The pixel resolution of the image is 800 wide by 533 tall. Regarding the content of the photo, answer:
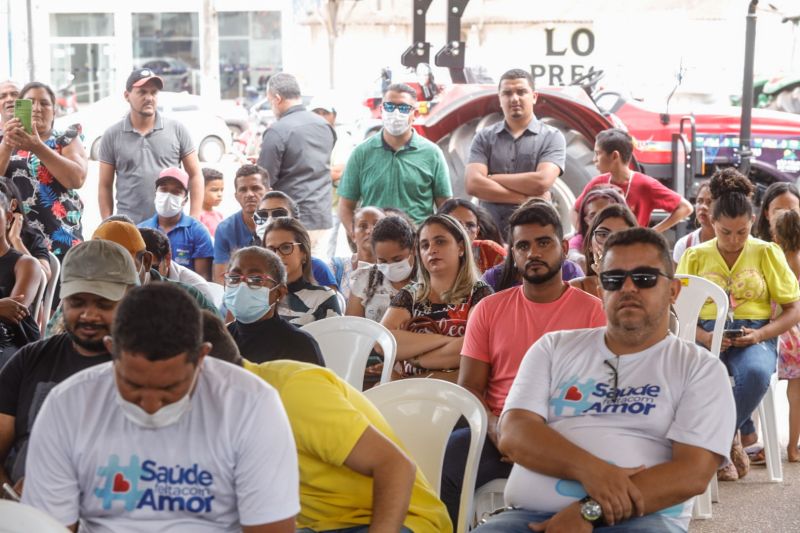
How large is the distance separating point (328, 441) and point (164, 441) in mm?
370

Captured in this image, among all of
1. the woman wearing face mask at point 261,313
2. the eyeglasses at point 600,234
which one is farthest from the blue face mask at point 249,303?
the eyeglasses at point 600,234

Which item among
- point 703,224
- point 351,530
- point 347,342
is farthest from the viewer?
point 703,224

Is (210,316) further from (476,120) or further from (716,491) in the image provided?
(476,120)

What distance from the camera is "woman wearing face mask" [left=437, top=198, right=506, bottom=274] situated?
17.9ft

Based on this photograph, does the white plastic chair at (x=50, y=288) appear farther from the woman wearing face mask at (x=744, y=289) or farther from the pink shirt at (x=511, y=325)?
the woman wearing face mask at (x=744, y=289)

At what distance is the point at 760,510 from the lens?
188 inches

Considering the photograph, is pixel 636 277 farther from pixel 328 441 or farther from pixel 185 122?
pixel 185 122

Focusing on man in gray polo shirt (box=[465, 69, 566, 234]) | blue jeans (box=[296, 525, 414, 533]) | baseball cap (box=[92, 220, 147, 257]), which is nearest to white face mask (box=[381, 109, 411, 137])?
man in gray polo shirt (box=[465, 69, 566, 234])

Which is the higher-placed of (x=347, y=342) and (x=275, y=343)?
(x=275, y=343)

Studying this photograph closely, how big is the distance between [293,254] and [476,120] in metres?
4.31

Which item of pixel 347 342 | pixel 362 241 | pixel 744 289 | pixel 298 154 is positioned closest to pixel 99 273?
pixel 347 342

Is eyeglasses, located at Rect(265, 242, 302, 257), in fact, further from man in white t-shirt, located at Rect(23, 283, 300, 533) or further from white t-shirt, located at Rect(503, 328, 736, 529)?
man in white t-shirt, located at Rect(23, 283, 300, 533)

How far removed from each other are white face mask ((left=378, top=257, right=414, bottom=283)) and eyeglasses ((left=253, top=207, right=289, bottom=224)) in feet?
3.29

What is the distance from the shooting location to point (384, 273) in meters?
5.05
